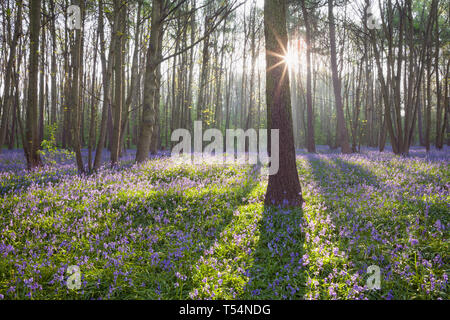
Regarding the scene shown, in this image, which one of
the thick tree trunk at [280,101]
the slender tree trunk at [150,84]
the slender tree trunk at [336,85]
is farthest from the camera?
the slender tree trunk at [336,85]

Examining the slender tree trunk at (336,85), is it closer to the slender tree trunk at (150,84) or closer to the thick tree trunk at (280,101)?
the slender tree trunk at (150,84)

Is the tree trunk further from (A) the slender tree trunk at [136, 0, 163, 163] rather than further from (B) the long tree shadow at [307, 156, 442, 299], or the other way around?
(B) the long tree shadow at [307, 156, 442, 299]

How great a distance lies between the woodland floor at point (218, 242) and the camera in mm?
3111

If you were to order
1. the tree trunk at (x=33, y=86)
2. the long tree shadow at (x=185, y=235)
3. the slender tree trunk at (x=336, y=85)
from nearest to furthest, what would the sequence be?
1. the long tree shadow at (x=185, y=235)
2. the tree trunk at (x=33, y=86)
3. the slender tree trunk at (x=336, y=85)

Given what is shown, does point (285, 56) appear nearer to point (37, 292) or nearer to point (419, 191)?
point (419, 191)

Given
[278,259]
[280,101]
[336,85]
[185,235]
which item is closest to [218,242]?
[185,235]

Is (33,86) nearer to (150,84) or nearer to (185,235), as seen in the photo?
(150,84)

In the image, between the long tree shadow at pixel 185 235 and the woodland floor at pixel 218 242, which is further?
the long tree shadow at pixel 185 235

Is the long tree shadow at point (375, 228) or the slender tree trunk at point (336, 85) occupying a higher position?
the slender tree trunk at point (336, 85)

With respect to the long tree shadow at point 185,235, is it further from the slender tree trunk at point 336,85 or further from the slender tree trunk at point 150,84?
the slender tree trunk at point 336,85

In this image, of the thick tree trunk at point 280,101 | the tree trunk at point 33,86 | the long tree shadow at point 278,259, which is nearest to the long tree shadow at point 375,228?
the long tree shadow at point 278,259

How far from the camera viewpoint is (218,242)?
4152mm

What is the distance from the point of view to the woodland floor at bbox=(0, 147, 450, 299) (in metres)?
3.11
